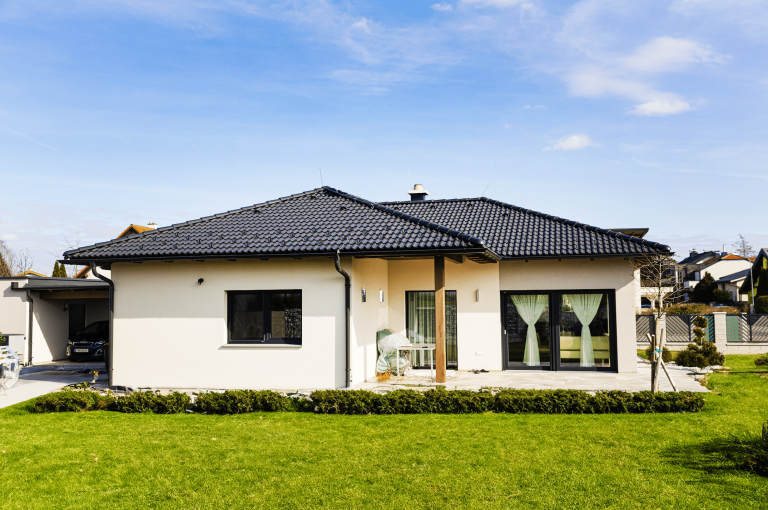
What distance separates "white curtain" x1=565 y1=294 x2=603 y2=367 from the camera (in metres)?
14.9

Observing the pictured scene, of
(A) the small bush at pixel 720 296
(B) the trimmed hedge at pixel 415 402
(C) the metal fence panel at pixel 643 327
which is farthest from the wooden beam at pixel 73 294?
(A) the small bush at pixel 720 296

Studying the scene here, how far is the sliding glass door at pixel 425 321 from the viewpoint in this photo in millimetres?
15578

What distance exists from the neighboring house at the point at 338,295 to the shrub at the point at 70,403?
5.33ft

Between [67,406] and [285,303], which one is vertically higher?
[285,303]

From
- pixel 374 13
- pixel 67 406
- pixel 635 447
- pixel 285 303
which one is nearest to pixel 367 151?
pixel 374 13

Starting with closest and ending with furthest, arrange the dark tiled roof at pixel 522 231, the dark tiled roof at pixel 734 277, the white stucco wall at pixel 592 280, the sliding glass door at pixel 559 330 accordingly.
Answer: the dark tiled roof at pixel 522 231
the white stucco wall at pixel 592 280
the sliding glass door at pixel 559 330
the dark tiled roof at pixel 734 277

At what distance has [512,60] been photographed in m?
15.1

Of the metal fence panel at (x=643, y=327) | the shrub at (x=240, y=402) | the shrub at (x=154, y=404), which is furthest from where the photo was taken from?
the metal fence panel at (x=643, y=327)

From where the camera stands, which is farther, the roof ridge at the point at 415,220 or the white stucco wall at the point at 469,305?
the white stucco wall at the point at 469,305

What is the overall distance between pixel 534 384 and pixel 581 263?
414 centimetres

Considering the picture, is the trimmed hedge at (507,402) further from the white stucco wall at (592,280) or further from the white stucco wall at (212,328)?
the white stucco wall at (592,280)

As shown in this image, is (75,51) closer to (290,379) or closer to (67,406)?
(67,406)

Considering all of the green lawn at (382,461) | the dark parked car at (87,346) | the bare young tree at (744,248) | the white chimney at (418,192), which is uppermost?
the bare young tree at (744,248)

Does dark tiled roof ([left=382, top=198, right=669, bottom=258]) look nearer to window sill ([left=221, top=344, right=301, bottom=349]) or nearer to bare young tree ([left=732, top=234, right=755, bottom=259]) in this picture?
window sill ([left=221, top=344, right=301, bottom=349])
